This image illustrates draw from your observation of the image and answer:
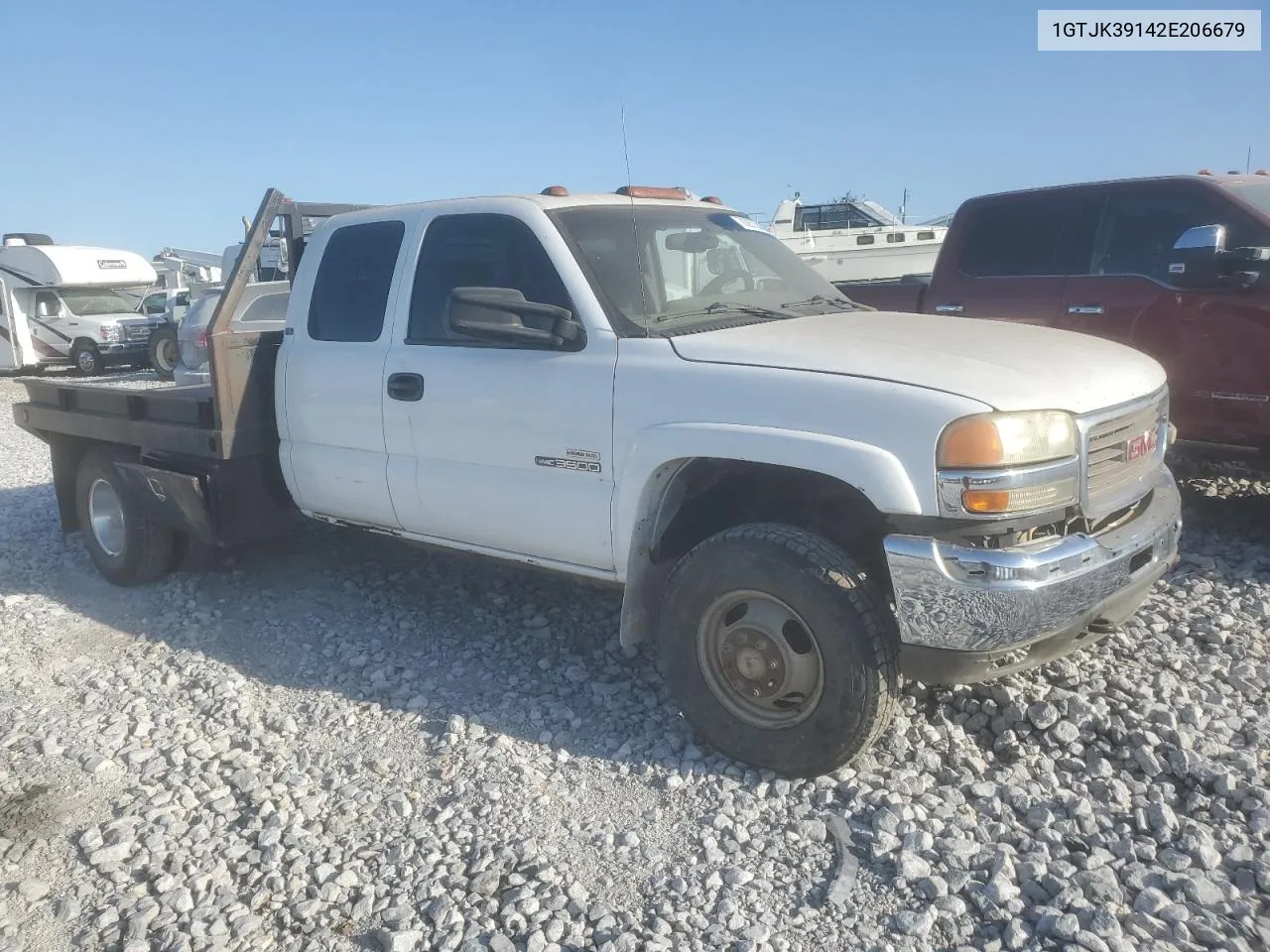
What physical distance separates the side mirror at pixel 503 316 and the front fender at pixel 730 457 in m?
0.53

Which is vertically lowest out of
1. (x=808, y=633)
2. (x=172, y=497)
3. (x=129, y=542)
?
(x=129, y=542)

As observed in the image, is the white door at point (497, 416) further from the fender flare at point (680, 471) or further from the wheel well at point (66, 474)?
the wheel well at point (66, 474)

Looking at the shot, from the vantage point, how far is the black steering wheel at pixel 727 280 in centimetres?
416

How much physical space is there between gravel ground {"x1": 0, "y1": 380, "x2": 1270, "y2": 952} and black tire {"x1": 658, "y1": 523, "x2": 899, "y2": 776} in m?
0.13

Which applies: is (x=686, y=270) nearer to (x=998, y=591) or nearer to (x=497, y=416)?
(x=497, y=416)

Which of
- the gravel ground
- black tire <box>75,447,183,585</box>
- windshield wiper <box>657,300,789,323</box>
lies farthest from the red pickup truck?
black tire <box>75,447,183,585</box>

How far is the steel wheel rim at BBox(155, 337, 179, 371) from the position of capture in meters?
21.2

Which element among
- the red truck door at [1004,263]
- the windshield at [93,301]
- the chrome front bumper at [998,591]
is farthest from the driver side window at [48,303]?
the chrome front bumper at [998,591]

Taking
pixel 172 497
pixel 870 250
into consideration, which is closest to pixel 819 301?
pixel 172 497

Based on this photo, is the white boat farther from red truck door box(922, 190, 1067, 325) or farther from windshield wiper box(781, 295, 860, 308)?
windshield wiper box(781, 295, 860, 308)

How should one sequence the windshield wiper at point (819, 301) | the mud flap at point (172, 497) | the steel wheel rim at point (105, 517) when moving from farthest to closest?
the steel wheel rim at point (105, 517), the mud flap at point (172, 497), the windshield wiper at point (819, 301)

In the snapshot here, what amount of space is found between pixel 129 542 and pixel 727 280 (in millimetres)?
3767

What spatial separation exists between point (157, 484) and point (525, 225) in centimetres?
266

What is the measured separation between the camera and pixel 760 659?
11.3 ft
